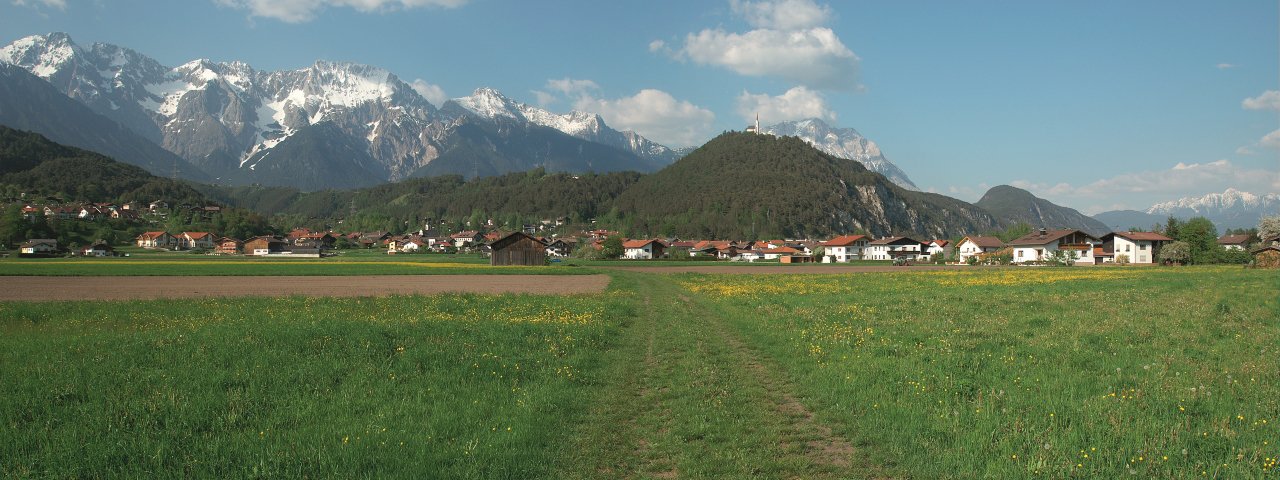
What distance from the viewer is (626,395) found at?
1071 cm

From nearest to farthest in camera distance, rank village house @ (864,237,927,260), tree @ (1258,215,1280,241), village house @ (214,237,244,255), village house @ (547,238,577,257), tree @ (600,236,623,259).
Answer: tree @ (1258,215,1280,241), tree @ (600,236,623,259), village house @ (864,237,927,260), village house @ (214,237,244,255), village house @ (547,238,577,257)

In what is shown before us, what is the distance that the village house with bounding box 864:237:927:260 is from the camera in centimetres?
14088

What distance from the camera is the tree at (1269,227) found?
85.9m

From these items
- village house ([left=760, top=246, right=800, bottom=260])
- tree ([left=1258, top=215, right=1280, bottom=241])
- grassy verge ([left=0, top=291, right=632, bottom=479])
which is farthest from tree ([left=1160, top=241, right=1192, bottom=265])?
grassy verge ([left=0, top=291, right=632, bottom=479])

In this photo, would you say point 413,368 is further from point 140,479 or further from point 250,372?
point 140,479

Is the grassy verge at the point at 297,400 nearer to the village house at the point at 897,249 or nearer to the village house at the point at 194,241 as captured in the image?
the village house at the point at 897,249

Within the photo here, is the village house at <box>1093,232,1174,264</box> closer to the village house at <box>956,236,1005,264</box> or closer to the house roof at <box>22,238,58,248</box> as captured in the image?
the village house at <box>956,236,1005,264</box>

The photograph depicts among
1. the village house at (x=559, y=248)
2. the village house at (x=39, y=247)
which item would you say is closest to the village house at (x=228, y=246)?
the village house at (x=39, y=247)

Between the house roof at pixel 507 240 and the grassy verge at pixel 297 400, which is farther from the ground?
the house roof at pixel 507 240

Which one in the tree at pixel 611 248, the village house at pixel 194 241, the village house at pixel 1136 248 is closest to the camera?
the village house at pixel 1136 248

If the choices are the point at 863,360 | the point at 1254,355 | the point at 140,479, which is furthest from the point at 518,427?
the point at 1254,355

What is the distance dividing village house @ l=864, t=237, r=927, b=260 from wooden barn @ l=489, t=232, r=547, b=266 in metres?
89.9

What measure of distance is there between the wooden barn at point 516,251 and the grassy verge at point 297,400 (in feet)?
232

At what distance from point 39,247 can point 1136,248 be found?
194291 mm
